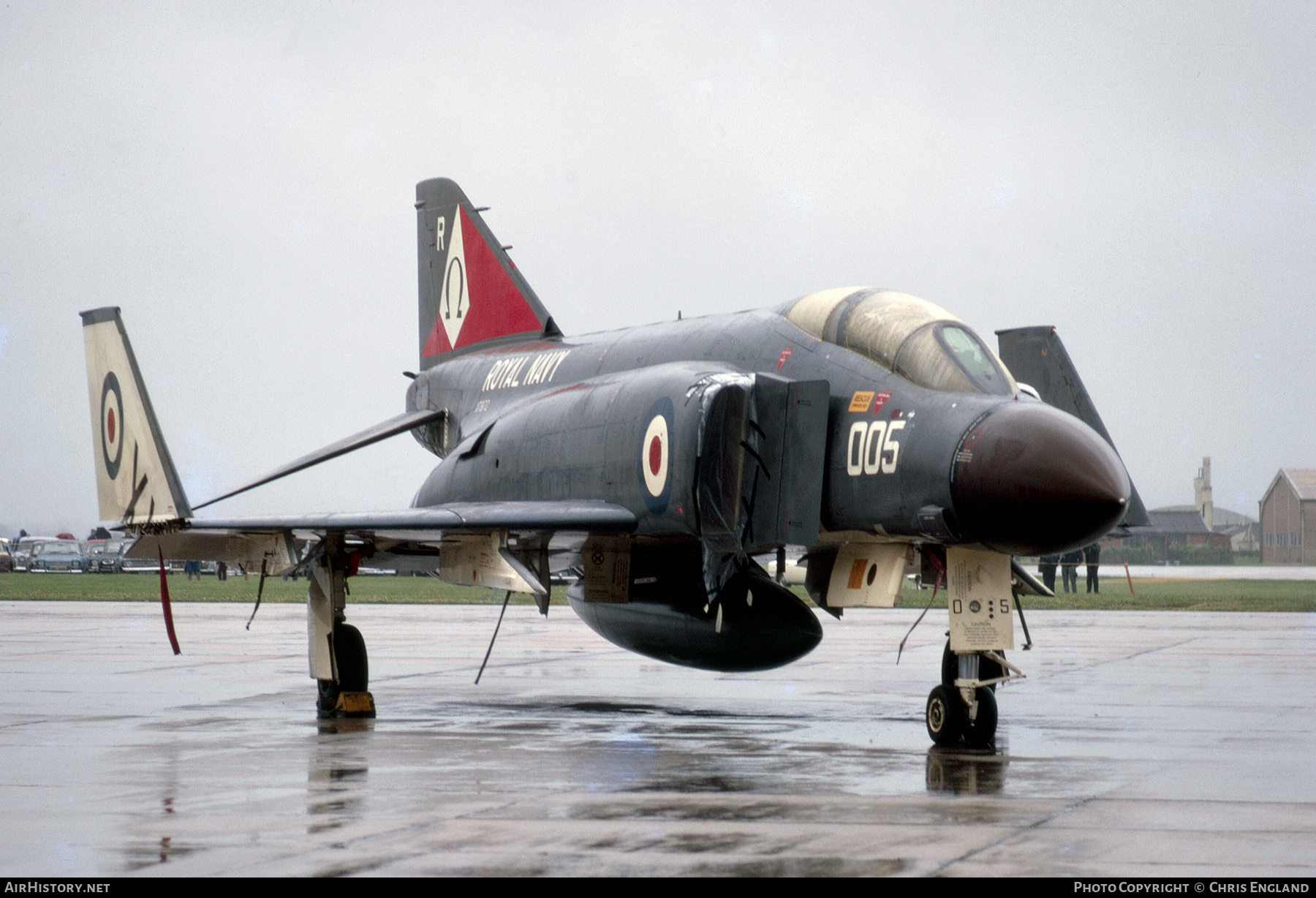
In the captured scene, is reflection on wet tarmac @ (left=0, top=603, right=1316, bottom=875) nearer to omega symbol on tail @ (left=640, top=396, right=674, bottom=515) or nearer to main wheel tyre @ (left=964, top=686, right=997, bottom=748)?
main wheel tyre @ (left=964, top=686, right=997, bottom=748)

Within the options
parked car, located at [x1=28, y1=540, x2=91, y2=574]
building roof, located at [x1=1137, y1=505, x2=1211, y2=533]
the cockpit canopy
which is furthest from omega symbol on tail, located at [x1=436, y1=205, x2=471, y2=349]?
building roof, located at [x1=1137, y1=505, x2=1211, y2=533]

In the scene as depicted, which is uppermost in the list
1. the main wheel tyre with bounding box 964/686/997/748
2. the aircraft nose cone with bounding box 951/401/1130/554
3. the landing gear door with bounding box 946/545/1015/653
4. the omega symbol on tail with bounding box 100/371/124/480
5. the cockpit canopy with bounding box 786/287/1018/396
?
the cockpit canopy with bounding box 786/287/1018/396

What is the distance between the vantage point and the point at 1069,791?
7.21m

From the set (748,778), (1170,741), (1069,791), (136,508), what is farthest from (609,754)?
(136,508)

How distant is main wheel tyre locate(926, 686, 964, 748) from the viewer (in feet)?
29.5

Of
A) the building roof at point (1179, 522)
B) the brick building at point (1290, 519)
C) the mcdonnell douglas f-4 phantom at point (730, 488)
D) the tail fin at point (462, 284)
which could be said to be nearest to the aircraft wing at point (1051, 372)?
the mcdonnell douglas f-4 phantom at point (730, 488)

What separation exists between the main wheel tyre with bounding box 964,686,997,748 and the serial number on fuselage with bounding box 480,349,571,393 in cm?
510

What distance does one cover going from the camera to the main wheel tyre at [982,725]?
29.5 feet

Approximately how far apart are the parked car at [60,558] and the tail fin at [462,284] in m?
49.4

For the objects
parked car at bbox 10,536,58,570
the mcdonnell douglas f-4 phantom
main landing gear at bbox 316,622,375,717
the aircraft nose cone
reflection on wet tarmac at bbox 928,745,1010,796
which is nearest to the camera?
reflection on wet tarmac at bbox 928,745,1010,796

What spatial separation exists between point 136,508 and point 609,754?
4871 millimetres

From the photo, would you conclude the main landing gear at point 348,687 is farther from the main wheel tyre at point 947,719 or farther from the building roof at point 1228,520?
the building roof at point 1228,520

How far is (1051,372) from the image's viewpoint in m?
11.4
